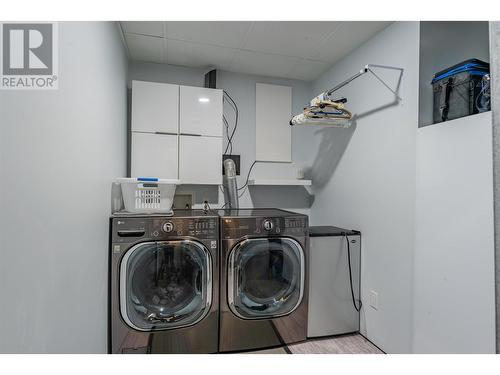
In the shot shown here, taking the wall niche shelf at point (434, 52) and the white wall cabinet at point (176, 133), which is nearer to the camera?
the wall niche shelf at point (434, 52)

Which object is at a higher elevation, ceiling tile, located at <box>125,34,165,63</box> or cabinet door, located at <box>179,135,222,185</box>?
ceiling tile, located at <box>125,34,165,63</box>

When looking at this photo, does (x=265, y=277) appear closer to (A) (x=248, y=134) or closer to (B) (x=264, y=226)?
(B) (x=264, y=226)

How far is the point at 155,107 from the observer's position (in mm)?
2234

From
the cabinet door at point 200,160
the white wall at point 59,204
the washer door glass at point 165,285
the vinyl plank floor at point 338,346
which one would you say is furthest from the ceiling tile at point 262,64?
the vinyl plank floor at point 338,346

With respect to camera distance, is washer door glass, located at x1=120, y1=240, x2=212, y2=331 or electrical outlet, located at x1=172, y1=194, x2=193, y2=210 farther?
electrical outlet, located at x1=172, y1=194, x2=193, y2=210

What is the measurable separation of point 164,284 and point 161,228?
0.43m

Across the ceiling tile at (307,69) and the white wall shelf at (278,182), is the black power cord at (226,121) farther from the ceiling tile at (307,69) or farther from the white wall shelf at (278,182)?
the ceiling tile at (307,69)

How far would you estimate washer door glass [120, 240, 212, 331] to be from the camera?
1691 mm

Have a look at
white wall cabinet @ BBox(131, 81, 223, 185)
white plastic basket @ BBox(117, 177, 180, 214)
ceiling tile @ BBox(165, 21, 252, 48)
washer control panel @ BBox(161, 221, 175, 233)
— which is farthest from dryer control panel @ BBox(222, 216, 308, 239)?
ceiling tile @ BBox(165, 21, 252, 48)

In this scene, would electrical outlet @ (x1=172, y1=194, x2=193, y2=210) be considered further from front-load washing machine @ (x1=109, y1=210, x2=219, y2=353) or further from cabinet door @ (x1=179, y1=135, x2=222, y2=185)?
front-load washing machine @ (x1=109, y1=210, x2=219, y2=353)

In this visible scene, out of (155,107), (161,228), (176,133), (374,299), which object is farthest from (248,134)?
(374,299)

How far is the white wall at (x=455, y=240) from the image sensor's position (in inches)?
47.6

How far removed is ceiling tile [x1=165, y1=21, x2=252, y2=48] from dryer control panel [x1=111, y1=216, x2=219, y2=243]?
4.78ft

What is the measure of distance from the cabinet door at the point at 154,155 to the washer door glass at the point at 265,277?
0.99 meters
